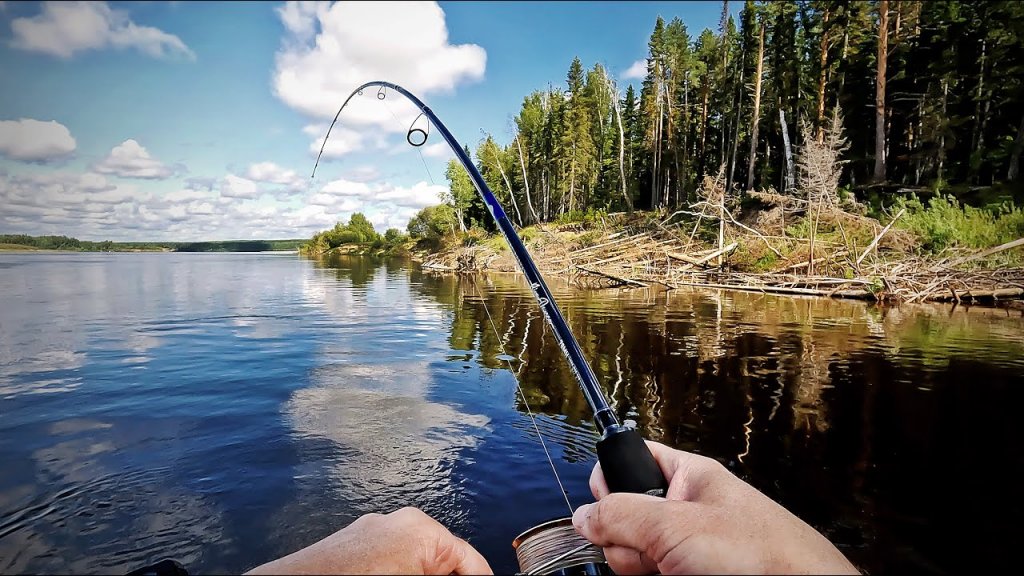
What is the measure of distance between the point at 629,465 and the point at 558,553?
1.73 feet

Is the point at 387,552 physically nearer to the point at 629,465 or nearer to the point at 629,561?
the point at 629,561

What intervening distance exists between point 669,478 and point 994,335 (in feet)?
49.9

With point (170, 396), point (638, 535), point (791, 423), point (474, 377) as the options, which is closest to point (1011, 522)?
point (791, 423)

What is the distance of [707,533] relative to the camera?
1.81 meters

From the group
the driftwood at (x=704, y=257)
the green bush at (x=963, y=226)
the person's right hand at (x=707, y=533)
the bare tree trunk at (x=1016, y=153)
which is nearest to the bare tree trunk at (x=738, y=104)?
the bare tree trunk at (x=1016, y=153)

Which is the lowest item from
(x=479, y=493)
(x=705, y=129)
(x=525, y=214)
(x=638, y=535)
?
(x=479, y=493)

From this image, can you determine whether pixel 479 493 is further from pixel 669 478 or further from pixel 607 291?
pixel 607 291

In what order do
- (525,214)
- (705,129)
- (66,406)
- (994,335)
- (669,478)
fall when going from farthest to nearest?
(525,214), (705,129), (994,335), (66,406), (669,478)

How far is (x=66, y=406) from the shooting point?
296 inches

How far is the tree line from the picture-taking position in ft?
Result: 108

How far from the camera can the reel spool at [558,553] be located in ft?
7.57

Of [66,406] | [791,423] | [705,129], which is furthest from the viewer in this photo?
[705,129]

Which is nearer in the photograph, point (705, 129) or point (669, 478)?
point (669, 478)

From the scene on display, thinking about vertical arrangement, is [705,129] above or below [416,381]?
above
